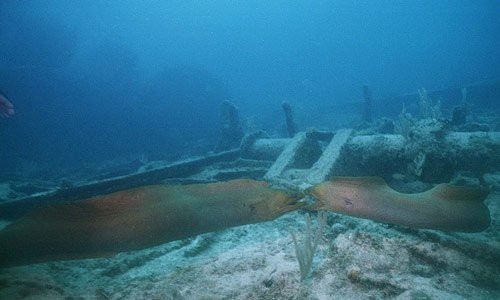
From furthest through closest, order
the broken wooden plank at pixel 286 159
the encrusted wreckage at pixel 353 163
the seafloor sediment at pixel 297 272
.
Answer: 1. the broken wooden plank at pixel 286 159
2. the encrusted wreckage at pixel 353 163
3. the seafloor sediment at pixel 297 272

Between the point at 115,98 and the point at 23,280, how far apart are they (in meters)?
25.5

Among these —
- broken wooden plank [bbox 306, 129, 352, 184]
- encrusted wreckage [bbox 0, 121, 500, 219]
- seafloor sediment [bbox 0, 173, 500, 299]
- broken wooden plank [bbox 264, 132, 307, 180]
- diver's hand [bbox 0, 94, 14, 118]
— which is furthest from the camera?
broken wooden plank [bbox 264, 132, 307, 180]

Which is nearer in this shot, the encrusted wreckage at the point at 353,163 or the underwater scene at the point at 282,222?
the underwater scene at the point at 282,222

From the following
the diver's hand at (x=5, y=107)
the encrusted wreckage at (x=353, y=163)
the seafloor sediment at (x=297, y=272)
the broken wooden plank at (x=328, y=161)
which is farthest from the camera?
the broken wooden plank at (x=328, y=161)

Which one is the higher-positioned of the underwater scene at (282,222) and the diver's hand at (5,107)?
the diver's hand at (5,107)

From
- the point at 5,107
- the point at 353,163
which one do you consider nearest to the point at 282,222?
the point at 353,163

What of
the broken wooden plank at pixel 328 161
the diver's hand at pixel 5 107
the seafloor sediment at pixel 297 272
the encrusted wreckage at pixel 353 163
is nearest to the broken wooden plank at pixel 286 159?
the encrusted wreckage at pixel 353 163

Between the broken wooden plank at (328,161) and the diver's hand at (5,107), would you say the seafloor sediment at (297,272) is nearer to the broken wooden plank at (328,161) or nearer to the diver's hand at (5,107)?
the broken wooden plank at (328,161)

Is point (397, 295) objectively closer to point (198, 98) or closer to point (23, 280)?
point (23, 280)

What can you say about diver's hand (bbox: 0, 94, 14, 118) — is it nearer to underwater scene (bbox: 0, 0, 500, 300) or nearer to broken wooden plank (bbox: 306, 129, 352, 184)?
underwater scene (bbox: 0, 0, 500, 300)

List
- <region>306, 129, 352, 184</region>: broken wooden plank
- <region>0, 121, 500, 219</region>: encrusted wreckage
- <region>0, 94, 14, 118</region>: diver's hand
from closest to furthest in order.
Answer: <region>0, 94, 14, 118</region>: diver's hand
<region>0, 121, 500, 219</region>: encrusted wreckage
<region>306, 129, 352, 184</region>: broken wooden plank

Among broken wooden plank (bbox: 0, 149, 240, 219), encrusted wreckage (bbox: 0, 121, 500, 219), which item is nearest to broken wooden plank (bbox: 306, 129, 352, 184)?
encrusted wreckage (bbox: 0, 121, 500, 219)

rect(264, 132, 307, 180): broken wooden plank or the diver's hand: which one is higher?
the diver's hand

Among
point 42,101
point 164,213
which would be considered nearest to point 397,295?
point 164,213
